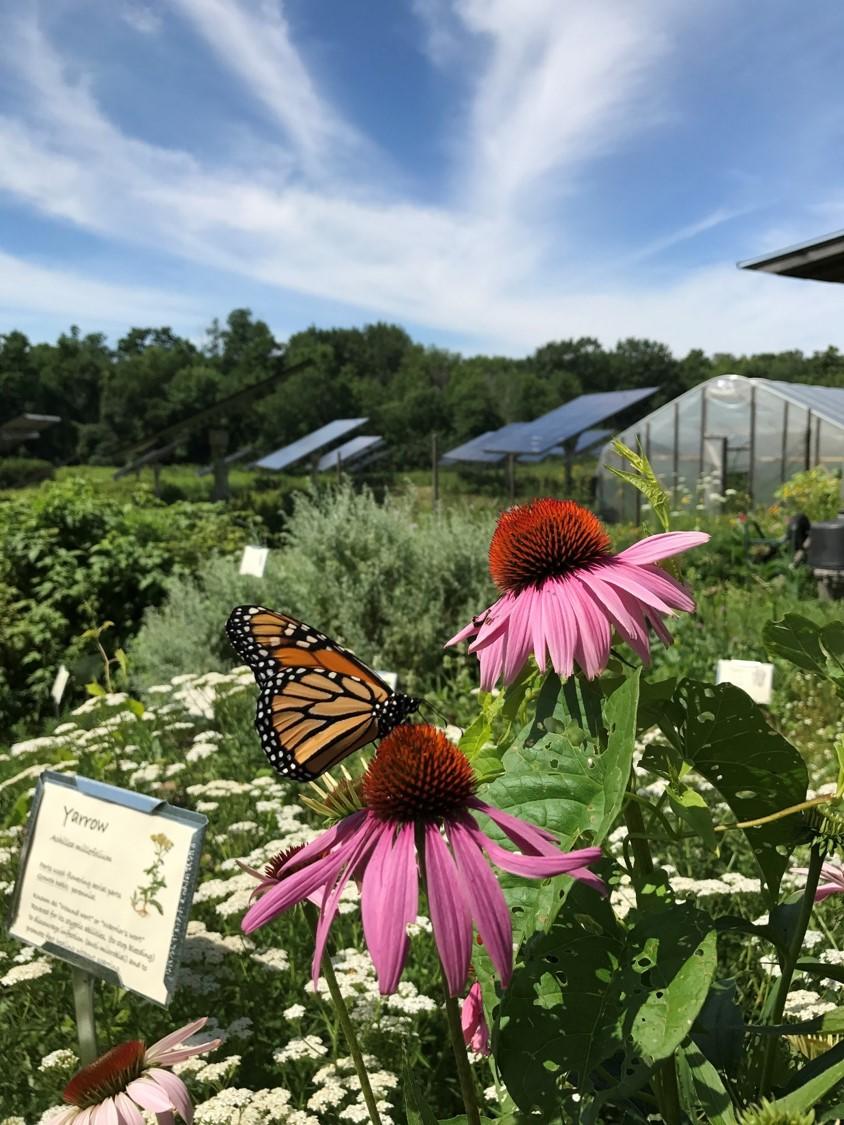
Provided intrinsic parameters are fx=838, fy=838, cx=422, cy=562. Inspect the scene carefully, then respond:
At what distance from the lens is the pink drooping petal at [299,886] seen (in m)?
0.64

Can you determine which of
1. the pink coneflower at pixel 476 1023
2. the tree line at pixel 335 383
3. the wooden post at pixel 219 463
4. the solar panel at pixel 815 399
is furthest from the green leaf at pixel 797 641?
the tree line at pixel 335 383

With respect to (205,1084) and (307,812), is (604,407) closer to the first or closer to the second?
(307,812)

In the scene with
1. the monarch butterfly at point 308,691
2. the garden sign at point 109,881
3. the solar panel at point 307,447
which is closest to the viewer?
the monarch butterfly at point 308,691

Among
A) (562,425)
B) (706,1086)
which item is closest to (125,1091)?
(706,1086)

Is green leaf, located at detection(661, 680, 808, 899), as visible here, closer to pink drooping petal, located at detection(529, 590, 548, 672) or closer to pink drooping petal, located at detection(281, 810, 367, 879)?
pink drooping petal, located at detection(529, 590, 548, 672)

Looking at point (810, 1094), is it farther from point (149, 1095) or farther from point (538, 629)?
point (149, 1095)

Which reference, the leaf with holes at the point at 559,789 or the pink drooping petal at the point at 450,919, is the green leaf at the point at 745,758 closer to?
the leaf with holes at the point at 559,789

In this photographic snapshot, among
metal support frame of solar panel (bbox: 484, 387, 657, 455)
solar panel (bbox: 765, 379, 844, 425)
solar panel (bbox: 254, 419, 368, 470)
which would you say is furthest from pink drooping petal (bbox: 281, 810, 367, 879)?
solar panel (bbox: 254, 419, 368, 470)

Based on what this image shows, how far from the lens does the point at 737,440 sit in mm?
14031

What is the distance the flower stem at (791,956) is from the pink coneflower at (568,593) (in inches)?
8.4

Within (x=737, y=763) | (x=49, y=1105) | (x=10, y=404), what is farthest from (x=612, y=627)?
(x=10, y=404)

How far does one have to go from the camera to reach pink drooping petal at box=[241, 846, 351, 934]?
2.09 ft

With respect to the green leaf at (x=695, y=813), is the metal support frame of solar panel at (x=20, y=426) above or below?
above

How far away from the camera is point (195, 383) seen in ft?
143
